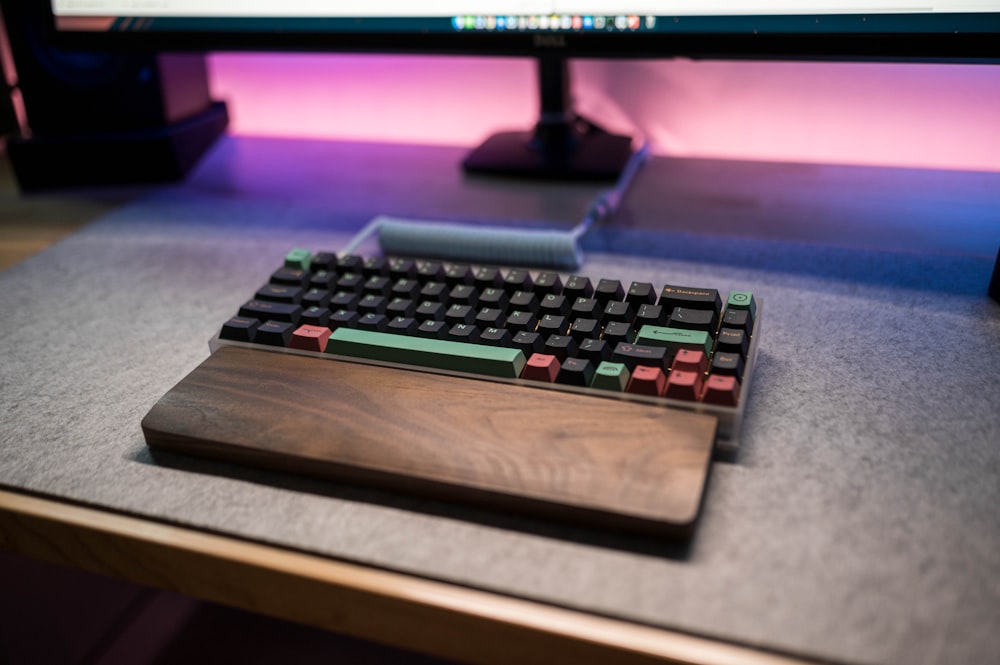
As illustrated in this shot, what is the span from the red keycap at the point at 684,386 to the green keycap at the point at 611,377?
0.08ft

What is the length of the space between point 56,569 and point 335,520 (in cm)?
54

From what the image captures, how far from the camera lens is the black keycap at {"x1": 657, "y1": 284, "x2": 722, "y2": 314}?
50 centimetres

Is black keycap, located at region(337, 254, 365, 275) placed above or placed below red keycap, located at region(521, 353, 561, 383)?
above

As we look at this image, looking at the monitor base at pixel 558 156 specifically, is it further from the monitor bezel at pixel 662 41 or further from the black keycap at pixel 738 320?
the black keycap at pixel 738 320

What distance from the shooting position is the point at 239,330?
523 millimetres

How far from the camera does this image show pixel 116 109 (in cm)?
88

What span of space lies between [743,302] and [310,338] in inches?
10.1

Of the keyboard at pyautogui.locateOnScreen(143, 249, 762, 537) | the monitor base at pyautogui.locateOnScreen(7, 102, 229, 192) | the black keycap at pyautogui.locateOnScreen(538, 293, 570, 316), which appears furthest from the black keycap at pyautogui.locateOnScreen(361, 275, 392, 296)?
the monitor base at pyautogui.locateOnScreen(7, 102, 229, 192)

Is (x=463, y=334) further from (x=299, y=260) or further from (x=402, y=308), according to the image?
(x=299, y=260)

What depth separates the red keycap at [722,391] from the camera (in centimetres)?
43

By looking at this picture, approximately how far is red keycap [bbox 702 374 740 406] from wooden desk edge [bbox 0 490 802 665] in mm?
130

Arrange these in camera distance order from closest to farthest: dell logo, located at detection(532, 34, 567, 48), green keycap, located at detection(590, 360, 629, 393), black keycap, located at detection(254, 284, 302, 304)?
green keycap, located at detection(590, 360, 629, 393) → black keycap, located at detection(254, 284, 302, 304) → dell logo, located at detection(532, 34, 567, 48)

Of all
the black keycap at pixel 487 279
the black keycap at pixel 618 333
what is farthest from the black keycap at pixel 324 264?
the black keycap at pixel 618 333

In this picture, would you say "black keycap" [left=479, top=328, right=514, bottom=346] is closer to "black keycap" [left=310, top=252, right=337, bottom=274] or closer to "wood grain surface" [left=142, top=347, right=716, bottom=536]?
"wood grain surface" [left=142, top=347, right=716, bottom=536]
